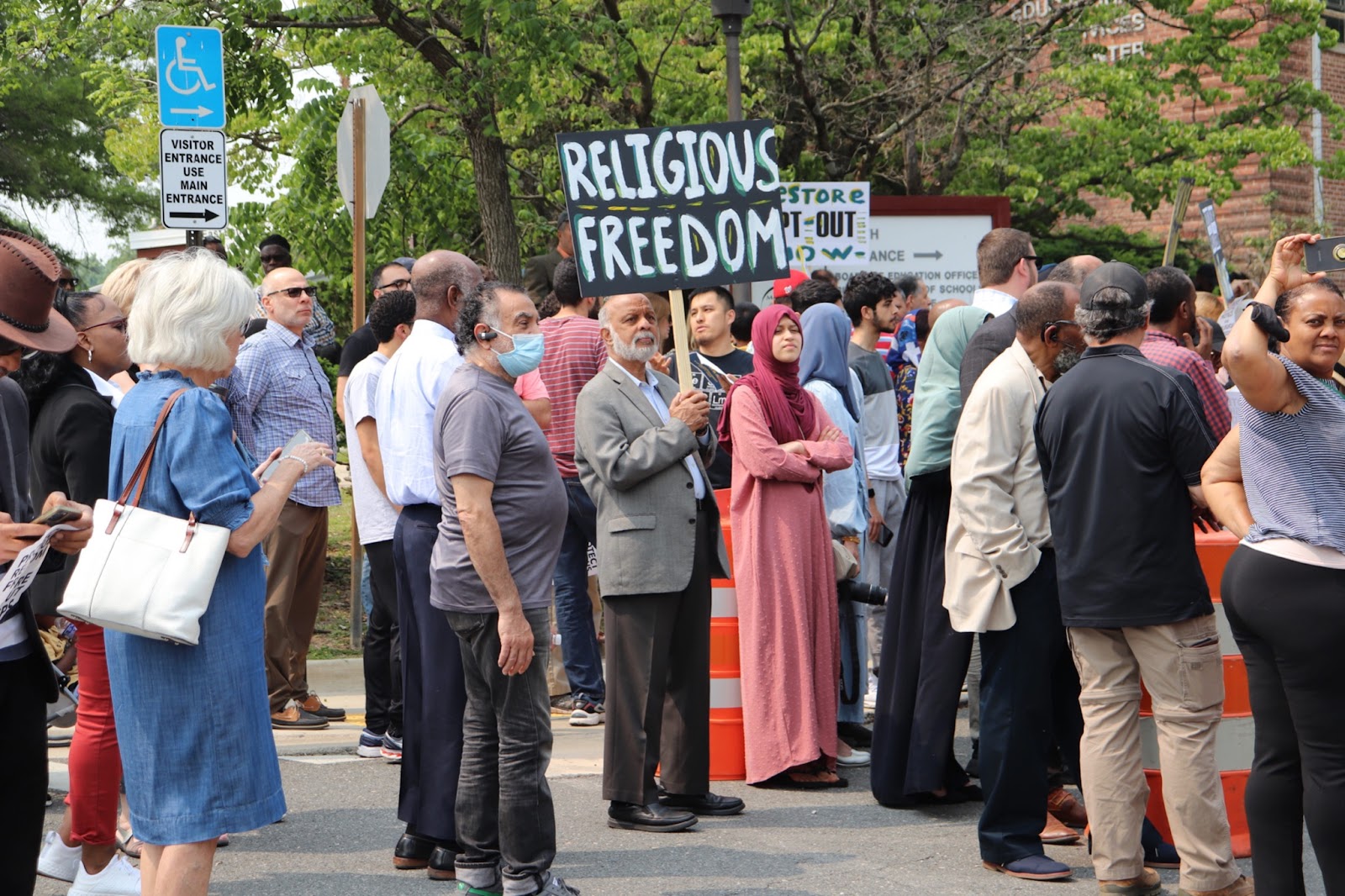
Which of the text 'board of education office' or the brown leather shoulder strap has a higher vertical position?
the text 'board of education office'

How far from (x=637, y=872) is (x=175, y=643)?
89.8 inches

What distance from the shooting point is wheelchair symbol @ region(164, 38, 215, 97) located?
9180 millimetres

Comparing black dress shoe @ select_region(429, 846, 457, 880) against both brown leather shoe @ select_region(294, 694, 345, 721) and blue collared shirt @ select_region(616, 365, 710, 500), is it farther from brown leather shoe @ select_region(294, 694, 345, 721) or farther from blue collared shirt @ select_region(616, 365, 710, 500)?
brown leather shoe @ select_region(294, 694, 345, 721)

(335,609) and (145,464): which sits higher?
(145,464)

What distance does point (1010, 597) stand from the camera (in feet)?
19.2

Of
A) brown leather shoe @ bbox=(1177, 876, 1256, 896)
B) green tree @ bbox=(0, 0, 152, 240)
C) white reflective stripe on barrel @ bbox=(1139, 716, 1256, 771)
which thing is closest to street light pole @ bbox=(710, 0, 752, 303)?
white reflective stripe on barrel @ bbox=(1139, 716, 1256, 771)

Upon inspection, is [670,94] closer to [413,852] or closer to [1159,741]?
[413,852]

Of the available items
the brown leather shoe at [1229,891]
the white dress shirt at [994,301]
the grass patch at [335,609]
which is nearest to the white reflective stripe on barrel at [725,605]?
the white dress shirt at [994,301]

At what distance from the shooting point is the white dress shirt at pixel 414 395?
6074mm

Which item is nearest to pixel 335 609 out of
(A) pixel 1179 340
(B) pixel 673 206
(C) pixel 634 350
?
(B) pixel 673 206

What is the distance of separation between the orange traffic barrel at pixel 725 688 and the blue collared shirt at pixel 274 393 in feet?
7.28

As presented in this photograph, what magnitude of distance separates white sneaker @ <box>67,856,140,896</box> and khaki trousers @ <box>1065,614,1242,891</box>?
332cm

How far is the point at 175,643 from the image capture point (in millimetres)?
4176

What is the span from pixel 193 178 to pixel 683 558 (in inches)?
178
